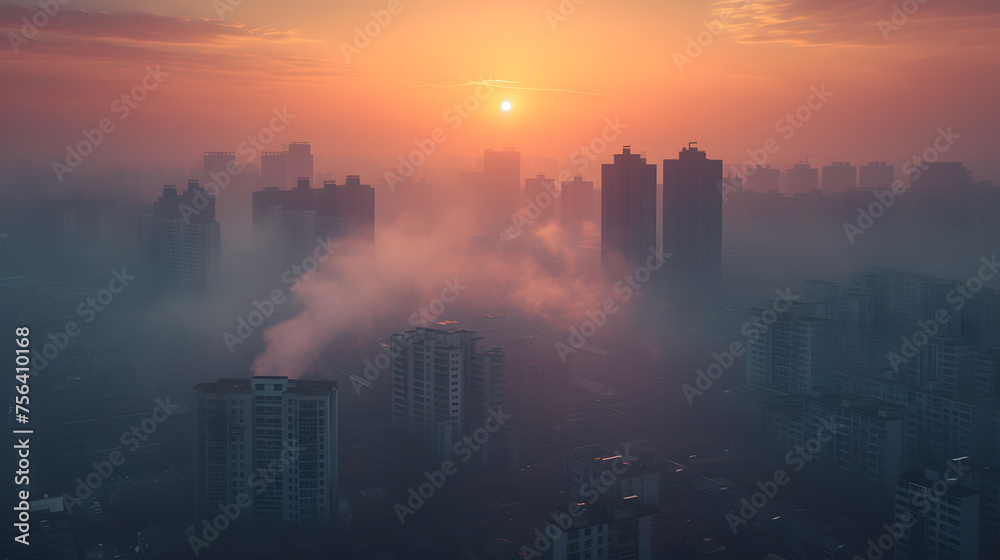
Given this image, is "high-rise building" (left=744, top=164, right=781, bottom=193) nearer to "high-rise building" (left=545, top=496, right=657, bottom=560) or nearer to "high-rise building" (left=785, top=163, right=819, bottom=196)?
"high-rise building" (left=785, top=163, right=819, bottom=196)

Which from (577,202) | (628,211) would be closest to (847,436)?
(628,211)

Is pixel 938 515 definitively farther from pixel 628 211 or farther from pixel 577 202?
pixel 577 202

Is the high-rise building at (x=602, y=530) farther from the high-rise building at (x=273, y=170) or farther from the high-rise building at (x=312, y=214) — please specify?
the high-rise building at (x=273, y=170)

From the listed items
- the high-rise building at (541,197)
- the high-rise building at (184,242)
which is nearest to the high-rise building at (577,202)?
the high-rise building at (541,197)

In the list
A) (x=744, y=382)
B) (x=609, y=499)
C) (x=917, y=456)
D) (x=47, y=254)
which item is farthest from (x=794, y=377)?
(x=47, y=254)

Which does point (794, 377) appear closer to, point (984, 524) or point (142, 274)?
point (984, 524)
